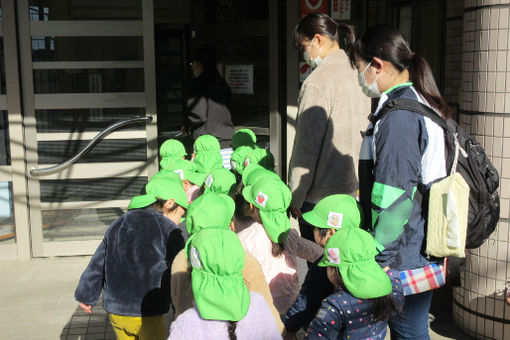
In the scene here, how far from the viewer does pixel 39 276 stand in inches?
219

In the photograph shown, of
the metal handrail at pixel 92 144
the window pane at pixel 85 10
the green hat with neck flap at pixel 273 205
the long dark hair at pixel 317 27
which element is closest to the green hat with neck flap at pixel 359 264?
the green hat with neck flap at pixel 273 205

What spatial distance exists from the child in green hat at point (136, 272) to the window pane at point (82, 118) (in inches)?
103

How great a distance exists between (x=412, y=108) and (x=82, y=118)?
3910 millimetres

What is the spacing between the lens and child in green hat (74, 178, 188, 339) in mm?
3266

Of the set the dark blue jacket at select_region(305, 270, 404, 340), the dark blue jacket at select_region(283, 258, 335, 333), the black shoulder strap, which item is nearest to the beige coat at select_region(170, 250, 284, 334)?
the dark blue jacket at select_region(283, 258, 335, 333)

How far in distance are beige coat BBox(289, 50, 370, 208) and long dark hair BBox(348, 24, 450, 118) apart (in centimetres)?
85

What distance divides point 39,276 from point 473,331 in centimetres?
353

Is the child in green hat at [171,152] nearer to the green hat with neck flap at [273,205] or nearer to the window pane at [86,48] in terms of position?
the window pane at [86,48]

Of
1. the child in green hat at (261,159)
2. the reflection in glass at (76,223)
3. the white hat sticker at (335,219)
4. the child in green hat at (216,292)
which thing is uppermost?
the child in green hat at (261,159)

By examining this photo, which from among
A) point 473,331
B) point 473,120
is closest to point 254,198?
point 473,120

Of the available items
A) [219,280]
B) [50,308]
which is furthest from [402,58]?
Answer: [50,308]

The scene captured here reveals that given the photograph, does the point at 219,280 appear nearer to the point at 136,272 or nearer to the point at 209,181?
the point at 136,272

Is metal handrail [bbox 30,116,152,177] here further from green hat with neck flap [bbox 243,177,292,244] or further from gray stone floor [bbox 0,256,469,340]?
green hat with neck flap [bbox 243,177,292,244]

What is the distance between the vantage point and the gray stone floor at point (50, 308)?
446cm
